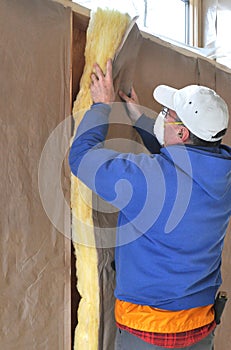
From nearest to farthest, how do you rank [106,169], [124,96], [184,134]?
[106,169]
[184,134]
[124,96]

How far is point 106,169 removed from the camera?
1.19 metres

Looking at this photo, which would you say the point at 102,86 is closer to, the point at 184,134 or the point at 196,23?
the point at 184,134

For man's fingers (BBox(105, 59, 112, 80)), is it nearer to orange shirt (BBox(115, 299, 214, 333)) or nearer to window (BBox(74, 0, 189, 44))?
window (BBox(74, 0, 189, 44))

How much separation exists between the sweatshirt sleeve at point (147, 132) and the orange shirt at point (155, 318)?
19.3 inches

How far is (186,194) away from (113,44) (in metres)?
0.47

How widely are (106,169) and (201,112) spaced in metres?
0.29

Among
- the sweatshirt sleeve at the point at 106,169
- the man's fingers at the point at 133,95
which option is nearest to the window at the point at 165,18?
the man's fingers at the point at 133,95

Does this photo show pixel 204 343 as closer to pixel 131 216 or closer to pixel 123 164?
pixel 131 216

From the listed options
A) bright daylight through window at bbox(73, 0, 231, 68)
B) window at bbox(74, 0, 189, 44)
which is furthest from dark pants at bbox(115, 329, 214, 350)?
bright daylight through window at bbox(73, 0, 231, 68)

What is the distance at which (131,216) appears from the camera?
Result: 126 cm

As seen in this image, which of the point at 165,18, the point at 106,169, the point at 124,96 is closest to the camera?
the point at 106,169

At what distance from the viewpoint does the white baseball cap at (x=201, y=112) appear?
49.3 inches

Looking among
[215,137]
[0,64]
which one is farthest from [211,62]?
[0,64]

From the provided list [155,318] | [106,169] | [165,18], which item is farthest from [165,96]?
[165,18]
